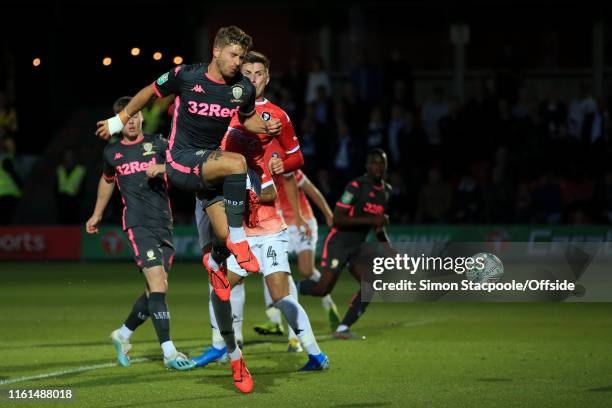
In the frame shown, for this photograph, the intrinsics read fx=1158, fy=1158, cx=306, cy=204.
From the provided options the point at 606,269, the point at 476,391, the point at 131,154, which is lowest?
the point at 606,269

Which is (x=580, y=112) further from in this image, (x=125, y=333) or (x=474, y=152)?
(x=125, y=333)

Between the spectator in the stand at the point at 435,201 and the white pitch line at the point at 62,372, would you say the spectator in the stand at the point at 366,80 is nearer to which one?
the spectator in the stand at the point at 435,201

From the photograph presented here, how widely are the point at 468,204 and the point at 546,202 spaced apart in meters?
1.47

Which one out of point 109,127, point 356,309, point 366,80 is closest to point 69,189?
point 366,80

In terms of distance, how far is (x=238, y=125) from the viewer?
9.67 meters

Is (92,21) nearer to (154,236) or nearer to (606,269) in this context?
(606,269)

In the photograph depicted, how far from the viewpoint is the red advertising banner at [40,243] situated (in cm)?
2338

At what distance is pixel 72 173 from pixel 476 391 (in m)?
16.9

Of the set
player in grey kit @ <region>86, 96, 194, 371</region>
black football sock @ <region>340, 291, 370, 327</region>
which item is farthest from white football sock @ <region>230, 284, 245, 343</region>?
black football sock @ <region>340, 291, 370, 327</region>

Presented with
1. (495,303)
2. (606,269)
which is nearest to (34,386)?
(495,303)

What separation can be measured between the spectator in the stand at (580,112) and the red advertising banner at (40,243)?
33.5 ft

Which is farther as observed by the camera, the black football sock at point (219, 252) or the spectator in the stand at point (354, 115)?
the spectator in the stand at point (354, 115)

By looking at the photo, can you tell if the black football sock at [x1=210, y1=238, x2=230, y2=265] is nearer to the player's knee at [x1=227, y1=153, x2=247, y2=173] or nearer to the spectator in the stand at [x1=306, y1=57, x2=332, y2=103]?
the player's knee at [x1=227, y1=153, x2=247, y2=173]

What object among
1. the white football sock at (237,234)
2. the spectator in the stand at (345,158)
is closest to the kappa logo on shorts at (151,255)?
the white football sock at (237,234)
